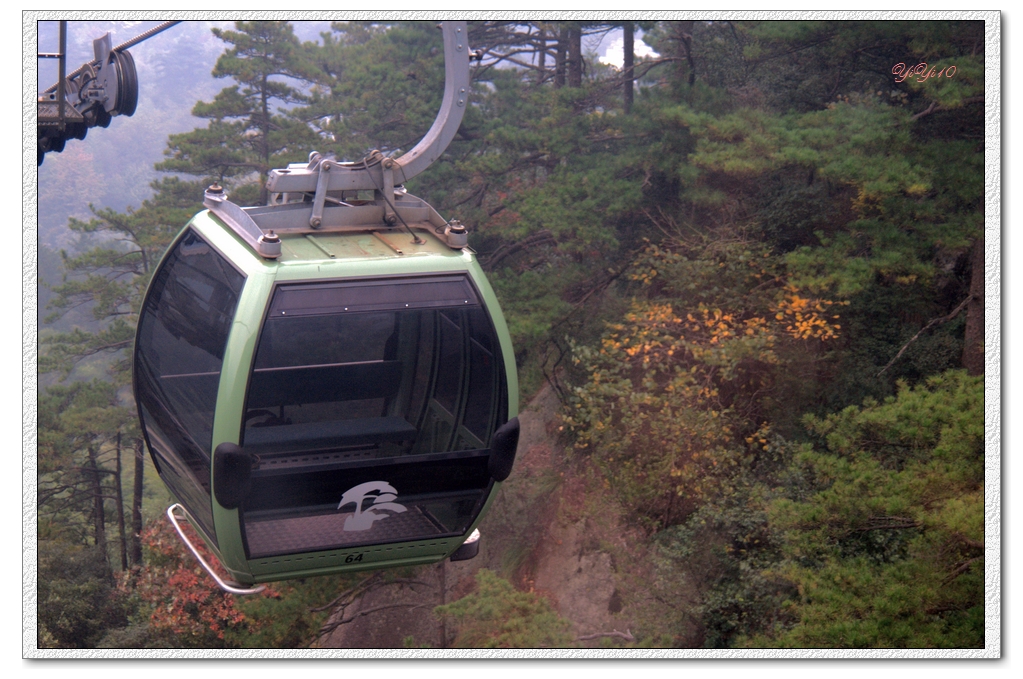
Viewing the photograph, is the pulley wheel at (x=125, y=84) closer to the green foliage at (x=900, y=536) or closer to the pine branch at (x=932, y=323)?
the green foliage at (x=900, y=536)

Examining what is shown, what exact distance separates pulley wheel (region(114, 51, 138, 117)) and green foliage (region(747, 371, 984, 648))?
12.0 feet

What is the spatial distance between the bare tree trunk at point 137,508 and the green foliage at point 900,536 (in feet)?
24.8

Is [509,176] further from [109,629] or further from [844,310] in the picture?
[109,629]

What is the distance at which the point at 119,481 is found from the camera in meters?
10.6

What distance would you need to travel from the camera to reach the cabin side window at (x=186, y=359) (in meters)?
2.86

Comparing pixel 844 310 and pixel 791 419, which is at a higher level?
pixel 844 310

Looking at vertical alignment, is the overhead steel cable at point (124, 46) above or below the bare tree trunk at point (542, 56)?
below

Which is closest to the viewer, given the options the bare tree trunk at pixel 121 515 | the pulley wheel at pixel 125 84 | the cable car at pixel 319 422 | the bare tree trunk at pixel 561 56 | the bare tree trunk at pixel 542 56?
the cable car at pixel 319 422

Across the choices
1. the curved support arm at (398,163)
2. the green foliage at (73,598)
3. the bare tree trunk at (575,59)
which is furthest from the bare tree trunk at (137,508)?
the curved support arm at (398,163)

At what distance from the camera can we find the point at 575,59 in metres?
8.69

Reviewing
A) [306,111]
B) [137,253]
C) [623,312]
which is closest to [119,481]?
[137,253]

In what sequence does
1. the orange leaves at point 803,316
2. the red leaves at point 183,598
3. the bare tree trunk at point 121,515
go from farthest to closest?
the bare tree trunk at point 121,515 → the red leaves at point 183,598 → the orange leaves at point 803,316

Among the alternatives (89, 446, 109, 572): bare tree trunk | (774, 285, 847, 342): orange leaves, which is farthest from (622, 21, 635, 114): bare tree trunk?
(89, 446, 109, 572): bare tree trunk

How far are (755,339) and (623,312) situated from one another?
1.49m
